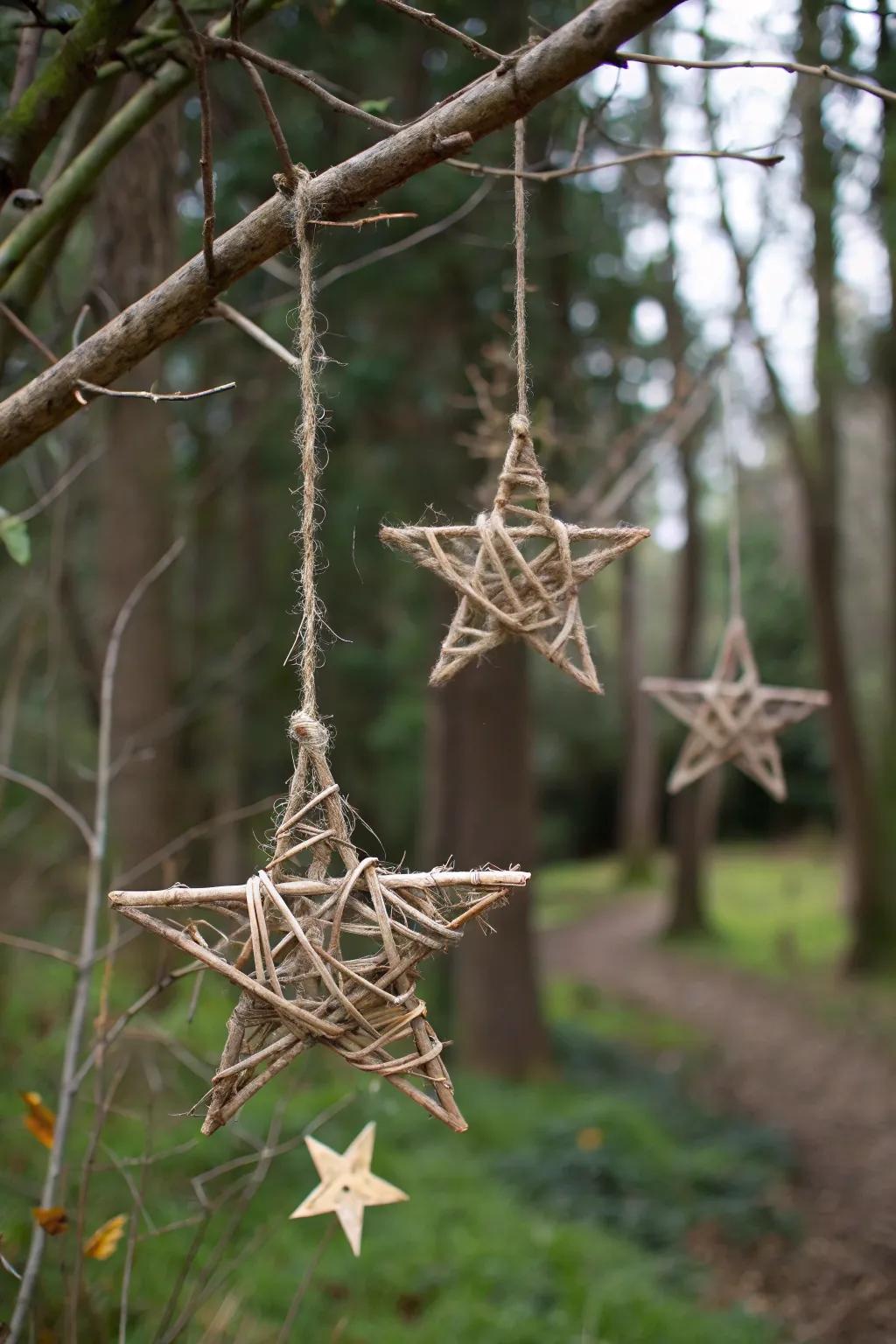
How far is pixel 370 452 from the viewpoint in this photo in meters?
8.31

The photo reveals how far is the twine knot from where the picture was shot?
4.41 ft

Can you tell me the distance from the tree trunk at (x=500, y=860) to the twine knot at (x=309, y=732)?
5.02 metres

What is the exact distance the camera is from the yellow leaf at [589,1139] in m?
5.24

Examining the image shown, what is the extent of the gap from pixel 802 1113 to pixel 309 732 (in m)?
6.32

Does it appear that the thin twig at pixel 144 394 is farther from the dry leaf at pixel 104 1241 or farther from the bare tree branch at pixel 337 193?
the dry leaf at pixel 104 1241

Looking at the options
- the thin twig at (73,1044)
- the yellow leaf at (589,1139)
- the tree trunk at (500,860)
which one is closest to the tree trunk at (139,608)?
the tree trunk at (500,860)

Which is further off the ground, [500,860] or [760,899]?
[500,860]

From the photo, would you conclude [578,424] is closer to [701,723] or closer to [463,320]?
[463,320]

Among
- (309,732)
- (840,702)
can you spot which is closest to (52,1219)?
(309,732)

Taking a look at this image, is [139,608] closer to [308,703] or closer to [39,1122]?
[39,1122]

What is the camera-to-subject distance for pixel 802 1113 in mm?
6688

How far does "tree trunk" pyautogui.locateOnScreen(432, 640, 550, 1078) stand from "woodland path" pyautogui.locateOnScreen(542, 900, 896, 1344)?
4.73ft

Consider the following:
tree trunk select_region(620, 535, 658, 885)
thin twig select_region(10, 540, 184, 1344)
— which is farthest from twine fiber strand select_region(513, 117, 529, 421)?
tree trunk select_region(620, 535, 658, 885)

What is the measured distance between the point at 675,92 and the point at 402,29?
3.02 metres
